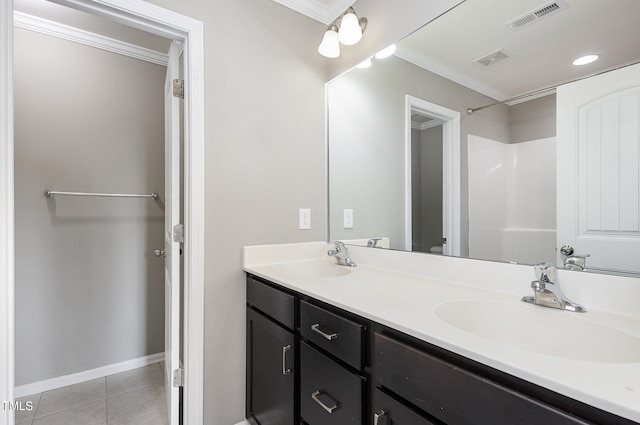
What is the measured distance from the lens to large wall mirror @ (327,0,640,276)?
35.2 inches

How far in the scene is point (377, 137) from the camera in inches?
67.7

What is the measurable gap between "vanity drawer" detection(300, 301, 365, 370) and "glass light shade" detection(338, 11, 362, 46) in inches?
53.2

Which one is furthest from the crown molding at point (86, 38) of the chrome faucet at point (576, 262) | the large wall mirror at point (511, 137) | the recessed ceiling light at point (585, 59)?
the chrome faucet at point (576, 262)

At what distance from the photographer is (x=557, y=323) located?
843 mm

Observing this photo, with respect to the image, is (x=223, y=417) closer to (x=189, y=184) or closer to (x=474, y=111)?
(x=189, y=184)

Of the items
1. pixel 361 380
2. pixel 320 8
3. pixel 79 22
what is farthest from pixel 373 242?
pixel 79 22

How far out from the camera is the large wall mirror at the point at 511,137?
0.89 meters

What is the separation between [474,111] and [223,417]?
1848 mm

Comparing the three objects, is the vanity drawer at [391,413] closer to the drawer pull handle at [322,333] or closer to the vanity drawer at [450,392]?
the vanity drawer at [450,392]

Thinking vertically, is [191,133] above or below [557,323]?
above

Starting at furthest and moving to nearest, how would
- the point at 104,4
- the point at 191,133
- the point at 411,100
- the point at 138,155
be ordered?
1. the point at 138,155
2. the point at 411,100
3. the point at 191,133
4. the point at 104,4

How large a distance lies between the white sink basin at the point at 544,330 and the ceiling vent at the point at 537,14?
0.98 m

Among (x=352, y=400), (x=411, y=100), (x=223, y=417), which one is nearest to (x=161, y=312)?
(x=223, y=417)

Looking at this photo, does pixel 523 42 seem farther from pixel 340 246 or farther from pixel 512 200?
pixel 340 246
